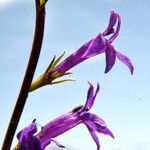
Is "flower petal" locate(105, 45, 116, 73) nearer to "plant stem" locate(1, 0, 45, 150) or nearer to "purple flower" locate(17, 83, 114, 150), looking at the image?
"purple flower" locate(17, 83, 114, 150)

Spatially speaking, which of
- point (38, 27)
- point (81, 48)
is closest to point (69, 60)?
point (81, 48)

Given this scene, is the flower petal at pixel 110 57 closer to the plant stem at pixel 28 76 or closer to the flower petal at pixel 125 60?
the flower petal at pixel 125 60

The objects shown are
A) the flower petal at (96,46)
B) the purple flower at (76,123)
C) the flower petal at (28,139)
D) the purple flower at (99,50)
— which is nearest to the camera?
the flower petal at (28,139)

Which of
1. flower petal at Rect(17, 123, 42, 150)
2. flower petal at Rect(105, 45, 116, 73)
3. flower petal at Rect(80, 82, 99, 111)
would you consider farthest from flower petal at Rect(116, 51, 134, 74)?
A: flower petal at Rect(17, 123, 42, 150)

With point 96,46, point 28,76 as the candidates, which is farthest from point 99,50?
point 28,76

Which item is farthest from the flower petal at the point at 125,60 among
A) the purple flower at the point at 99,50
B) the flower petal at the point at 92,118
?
the flower petal at the point at 92,118

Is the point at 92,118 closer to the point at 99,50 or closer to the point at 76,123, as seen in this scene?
the point at 76,123
